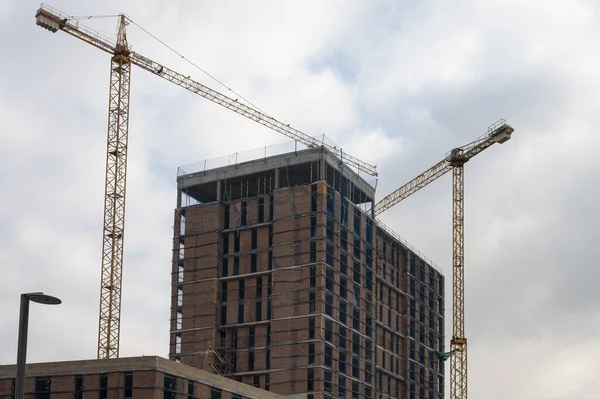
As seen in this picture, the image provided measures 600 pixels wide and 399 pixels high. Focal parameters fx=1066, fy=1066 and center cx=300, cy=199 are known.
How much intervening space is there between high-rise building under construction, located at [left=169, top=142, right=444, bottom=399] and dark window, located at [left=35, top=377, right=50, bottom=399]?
147 feet

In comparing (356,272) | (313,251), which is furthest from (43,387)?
(356,272)

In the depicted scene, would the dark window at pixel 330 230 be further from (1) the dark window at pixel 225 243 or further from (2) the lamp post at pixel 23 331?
(2) the lamp post at pixel 23 331

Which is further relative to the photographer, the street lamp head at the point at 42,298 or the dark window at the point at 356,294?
the dark window at the point at 356,294

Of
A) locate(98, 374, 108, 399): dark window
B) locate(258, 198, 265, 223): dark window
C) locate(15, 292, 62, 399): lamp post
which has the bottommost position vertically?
locate(15, 292, 62, 399): lamp post

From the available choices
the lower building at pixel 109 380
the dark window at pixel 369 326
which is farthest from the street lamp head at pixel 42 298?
the dark window at pixel 369 326

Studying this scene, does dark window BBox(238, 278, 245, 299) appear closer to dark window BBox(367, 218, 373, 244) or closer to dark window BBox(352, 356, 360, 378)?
dark window BBox(352, 356, 360, 378)

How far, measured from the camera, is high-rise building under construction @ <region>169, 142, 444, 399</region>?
14412cm

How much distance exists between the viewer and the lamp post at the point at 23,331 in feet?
127

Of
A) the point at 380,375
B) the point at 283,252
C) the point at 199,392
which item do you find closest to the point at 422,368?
the point at 380,375

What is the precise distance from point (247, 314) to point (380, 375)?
89.3 ft

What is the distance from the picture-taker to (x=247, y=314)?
14850 centimetres

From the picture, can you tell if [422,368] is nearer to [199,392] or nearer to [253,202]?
[253,202]

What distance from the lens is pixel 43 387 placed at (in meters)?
103

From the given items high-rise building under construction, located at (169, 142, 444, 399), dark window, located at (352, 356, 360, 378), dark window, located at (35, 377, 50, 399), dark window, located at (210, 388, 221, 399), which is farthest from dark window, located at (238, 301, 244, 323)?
dark window, located at (35, 377, 50, 399)
